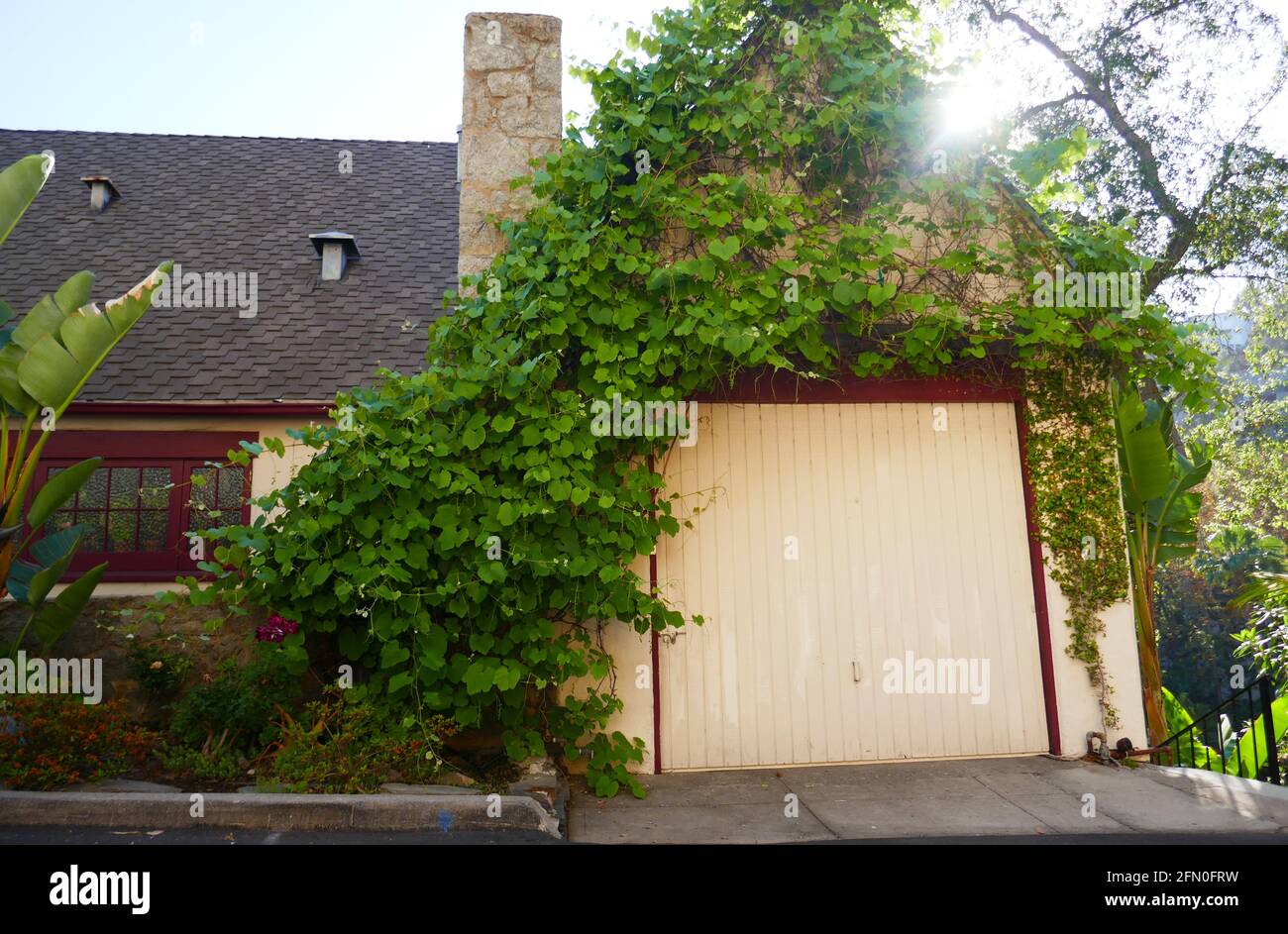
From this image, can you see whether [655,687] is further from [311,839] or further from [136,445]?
[136,445]

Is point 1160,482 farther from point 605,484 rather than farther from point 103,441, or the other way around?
point 103,441

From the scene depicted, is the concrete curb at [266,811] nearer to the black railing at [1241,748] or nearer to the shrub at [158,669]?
the shrub at [158,669]

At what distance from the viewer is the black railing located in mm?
5918

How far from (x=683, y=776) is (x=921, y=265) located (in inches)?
160

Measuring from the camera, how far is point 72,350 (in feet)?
17.2

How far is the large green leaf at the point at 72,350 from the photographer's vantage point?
5168mm

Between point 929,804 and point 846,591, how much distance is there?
5.26 ft

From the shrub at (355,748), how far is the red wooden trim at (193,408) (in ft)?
13.6

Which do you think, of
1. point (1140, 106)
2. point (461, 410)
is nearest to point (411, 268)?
point (461, 410)
